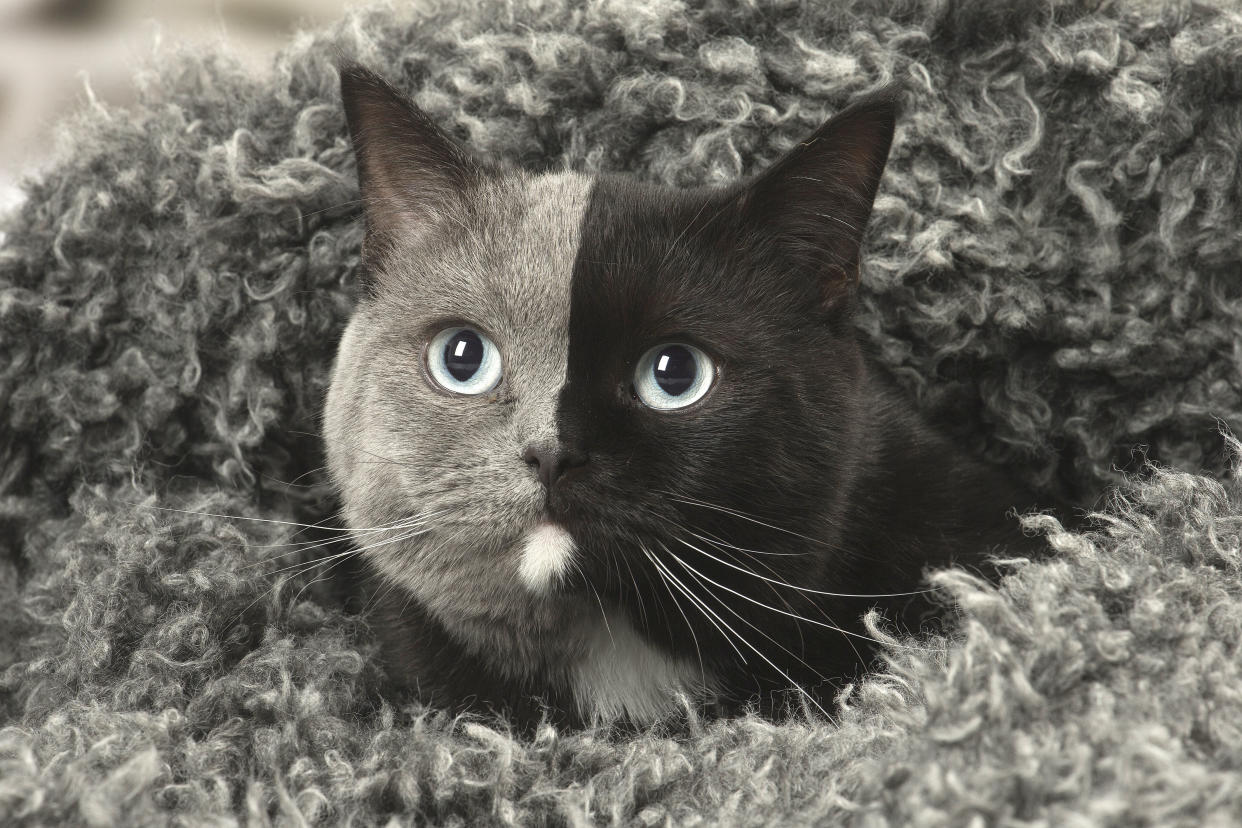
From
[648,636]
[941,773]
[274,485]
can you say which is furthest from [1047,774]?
[274,485]

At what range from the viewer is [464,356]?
833 millimetres

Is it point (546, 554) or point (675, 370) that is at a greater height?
point (675, 370)

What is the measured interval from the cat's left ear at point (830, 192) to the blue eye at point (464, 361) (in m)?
0.21

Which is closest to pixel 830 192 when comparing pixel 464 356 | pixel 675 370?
pixel 675 370

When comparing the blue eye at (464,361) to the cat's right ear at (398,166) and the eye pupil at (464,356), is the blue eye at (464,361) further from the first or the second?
the cat's right ear at (398,166)

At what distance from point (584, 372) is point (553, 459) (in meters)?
0.07

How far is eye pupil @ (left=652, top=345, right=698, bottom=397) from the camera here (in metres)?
0.81

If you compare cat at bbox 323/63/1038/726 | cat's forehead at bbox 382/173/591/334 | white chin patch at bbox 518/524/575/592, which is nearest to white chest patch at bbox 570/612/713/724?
cat at bbox 323/63/1038/726

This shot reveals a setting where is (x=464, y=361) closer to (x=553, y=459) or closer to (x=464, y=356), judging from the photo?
(x=464, y=356)

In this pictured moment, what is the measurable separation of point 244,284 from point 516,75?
12.0 inches

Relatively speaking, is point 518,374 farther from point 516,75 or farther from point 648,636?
point 516,75

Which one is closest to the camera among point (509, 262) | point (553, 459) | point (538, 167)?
point (553, 459)

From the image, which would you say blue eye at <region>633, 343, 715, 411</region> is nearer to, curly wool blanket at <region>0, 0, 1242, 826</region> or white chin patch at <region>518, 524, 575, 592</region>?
white chin patch at <region>518, 524, 575, 592</region>

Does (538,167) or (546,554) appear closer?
(546,554)
